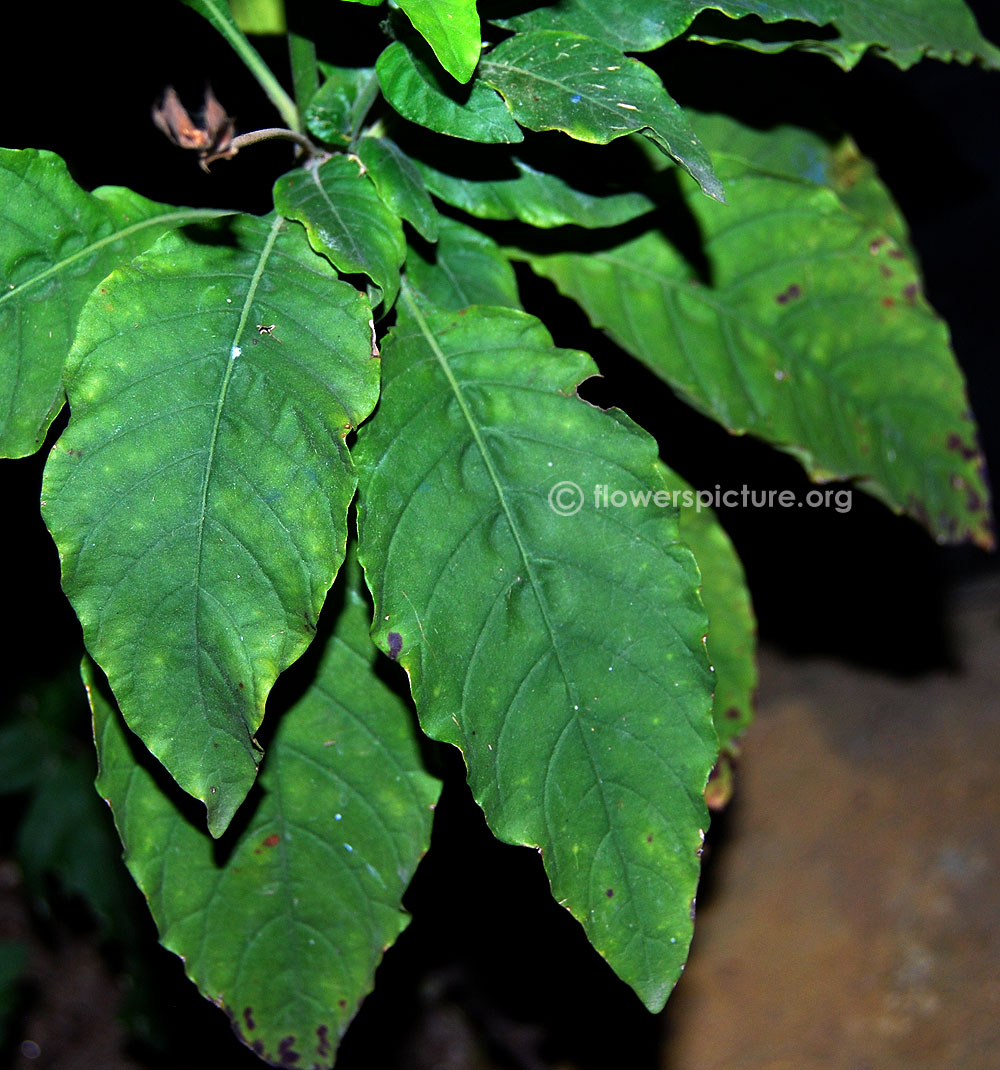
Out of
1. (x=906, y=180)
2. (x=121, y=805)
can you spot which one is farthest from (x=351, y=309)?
(x=906, y=180)

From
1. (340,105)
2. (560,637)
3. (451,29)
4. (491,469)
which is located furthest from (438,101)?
(560,637)

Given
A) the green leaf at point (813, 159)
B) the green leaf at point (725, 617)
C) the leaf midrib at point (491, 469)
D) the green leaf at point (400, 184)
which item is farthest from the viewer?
the green leaf at point (813, 159)

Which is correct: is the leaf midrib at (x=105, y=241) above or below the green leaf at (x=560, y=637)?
above

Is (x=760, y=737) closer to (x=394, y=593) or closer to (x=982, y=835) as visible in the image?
(x=982, y=835)

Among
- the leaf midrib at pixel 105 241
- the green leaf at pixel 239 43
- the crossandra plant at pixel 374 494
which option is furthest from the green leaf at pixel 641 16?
the leaf midrib at pixel 105 241

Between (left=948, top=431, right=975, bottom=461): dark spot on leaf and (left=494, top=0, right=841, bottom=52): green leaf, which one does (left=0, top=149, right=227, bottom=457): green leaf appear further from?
(left=948, top=431, right=975, bottom=461): dark spot on leaf

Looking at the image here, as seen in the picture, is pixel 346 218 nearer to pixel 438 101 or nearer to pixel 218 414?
pixel 438 101

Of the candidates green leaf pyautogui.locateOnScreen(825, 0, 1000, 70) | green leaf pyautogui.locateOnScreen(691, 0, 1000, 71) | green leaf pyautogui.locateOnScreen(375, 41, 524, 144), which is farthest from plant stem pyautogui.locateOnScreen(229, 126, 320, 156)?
green leaf pyautogui.locateOnScreen(825, 0, 1000, 70)

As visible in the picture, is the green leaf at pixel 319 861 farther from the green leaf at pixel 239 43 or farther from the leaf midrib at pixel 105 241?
the green leaf at pixel 239 43
